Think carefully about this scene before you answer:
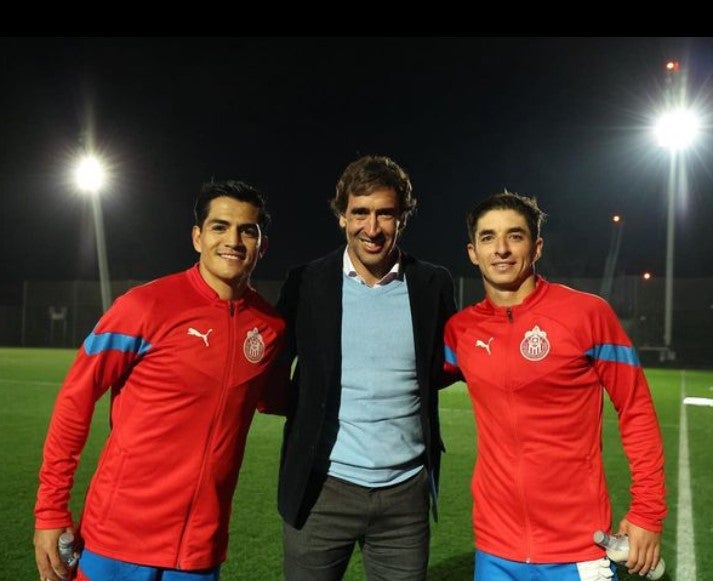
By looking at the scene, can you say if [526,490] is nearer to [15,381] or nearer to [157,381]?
[157,381]

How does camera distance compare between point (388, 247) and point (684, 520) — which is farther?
point (684, 520)

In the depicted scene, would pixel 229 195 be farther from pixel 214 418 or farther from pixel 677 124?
pixel 677 124

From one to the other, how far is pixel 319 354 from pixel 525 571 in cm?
116

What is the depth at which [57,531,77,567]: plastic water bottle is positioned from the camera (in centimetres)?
275

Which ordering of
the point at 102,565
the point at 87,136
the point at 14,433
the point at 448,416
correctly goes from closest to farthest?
the point at 102,565 → the point at 14,433 → the point at 448,416 → the point at 87,136

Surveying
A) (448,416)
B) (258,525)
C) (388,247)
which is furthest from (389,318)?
(448,416)

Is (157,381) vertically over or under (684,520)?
over

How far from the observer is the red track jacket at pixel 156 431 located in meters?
2.80

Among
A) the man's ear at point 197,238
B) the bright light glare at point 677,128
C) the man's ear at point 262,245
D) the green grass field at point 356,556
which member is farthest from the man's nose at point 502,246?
the bright light glare at point 677,128

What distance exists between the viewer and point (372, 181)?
10.6 ft

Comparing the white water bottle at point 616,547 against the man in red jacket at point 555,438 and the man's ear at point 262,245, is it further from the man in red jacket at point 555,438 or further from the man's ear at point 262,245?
the man's ear at point 262,245

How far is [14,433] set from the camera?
9.72 m

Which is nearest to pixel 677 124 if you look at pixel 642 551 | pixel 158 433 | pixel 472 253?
pixel 472 253

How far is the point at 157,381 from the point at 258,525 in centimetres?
312
